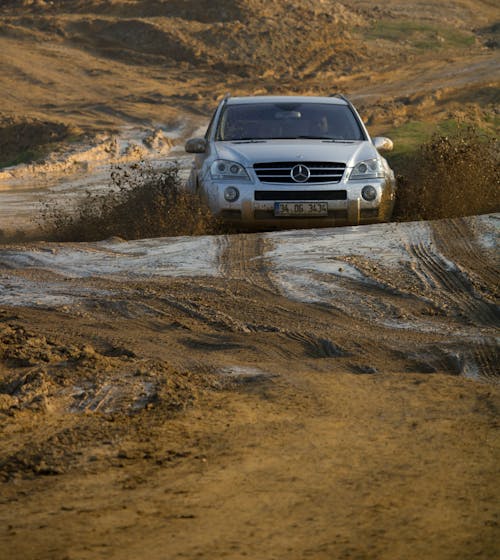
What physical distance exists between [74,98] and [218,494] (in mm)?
28595

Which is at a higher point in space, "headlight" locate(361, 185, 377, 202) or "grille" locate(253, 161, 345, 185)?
"grille" locate(253, 161, 345, 185)

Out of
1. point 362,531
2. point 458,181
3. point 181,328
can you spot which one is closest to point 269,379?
point 181,328

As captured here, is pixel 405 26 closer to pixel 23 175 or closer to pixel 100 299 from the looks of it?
pixel 23 175

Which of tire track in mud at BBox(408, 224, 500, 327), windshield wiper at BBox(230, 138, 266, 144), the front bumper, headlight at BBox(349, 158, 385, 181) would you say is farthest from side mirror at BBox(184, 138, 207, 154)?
tire track in mud at BBox(408, 224, 500, 327)

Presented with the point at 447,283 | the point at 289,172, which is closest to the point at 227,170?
the point at 289,172

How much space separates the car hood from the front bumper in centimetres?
29

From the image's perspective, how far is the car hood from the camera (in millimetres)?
10516

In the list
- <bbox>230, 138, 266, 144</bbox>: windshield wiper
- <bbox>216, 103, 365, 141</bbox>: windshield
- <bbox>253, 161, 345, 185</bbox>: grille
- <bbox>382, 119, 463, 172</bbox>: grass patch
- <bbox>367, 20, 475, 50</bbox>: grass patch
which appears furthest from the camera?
<bbox>367, 20, 475, 50</bbox>: grass patch

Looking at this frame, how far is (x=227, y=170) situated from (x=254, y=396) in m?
5.23

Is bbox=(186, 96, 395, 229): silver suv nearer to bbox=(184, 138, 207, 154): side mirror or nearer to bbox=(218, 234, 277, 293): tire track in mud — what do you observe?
bbox=(184, 138, 207, 154): side mirror

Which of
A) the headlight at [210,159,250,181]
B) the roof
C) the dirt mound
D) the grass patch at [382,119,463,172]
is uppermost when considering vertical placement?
the roof

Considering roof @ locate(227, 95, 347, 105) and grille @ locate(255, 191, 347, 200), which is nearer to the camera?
grille @ locate(255, 191, 347, 200)

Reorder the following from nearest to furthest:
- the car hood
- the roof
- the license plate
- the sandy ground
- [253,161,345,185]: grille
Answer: the sandy ground
the license plate
[253,161,345,185]: grille
the car hood
the roof

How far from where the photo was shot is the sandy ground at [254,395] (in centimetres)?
388
